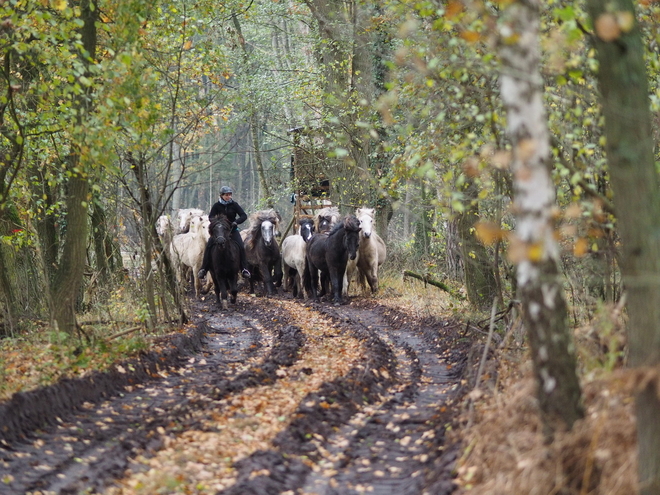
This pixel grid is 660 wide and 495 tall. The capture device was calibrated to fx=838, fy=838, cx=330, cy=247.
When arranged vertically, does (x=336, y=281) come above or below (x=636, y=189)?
below

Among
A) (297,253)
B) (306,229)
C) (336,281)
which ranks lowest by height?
(336,281)

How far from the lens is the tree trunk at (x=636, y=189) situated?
14.7 ft

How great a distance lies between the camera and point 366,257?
20906 millimetres

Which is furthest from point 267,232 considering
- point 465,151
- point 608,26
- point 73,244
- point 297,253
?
point 608,26

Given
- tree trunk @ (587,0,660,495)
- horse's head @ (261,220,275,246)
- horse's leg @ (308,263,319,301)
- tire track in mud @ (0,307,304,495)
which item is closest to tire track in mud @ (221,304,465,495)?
tire track in mud @ (0,307,304,495)

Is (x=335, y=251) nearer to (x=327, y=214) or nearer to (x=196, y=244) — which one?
(x=327, y=214)

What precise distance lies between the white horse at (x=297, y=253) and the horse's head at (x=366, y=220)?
104 inches

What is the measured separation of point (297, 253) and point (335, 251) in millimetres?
3163

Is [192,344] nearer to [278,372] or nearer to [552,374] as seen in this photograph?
[278,372]

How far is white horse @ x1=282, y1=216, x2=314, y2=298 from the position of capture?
23.2 meters

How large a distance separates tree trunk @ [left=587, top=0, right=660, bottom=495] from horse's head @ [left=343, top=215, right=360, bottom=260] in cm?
1529

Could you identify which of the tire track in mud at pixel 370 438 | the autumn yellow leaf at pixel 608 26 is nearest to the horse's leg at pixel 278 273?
the tire track in mud at pixel 370 438

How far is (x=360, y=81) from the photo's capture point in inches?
942

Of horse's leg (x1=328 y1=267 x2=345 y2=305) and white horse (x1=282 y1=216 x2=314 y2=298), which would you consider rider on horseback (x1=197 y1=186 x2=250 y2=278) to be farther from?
white horse (x1=282 y1=216 x2=314 y2=298)
